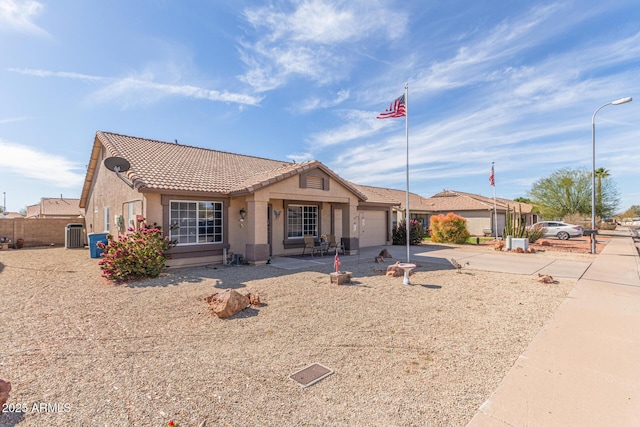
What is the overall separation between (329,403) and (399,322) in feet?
9.41

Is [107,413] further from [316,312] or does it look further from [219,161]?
[219,161]

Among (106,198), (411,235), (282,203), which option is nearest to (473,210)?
(411,235)

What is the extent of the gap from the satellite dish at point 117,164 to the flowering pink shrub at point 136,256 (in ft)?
8.72

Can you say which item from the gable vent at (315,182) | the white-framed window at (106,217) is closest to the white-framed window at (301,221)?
the gable vent at (315,182)

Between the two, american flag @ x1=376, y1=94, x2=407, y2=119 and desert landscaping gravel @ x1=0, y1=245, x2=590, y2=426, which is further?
american flag @ x1=376, y1=94, x2=407, y2=119

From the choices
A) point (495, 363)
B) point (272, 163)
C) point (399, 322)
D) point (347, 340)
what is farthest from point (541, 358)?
point (272, 163)

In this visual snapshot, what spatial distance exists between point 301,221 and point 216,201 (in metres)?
4.49

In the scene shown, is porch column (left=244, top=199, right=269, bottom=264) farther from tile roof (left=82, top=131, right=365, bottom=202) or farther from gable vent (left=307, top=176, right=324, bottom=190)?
gable vent (left=307, top=176, right=324, bottom=190)

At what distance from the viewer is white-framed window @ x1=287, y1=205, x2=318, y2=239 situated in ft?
48.8

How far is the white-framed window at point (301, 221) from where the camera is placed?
586 inches

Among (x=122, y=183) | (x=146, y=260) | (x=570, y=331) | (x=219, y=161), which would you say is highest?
(x=219, y=161)

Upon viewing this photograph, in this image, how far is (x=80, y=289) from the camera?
8.08 metres

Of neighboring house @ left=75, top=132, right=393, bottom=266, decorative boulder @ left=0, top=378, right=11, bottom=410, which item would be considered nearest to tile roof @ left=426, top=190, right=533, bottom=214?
neighboring house @ left=75, top=132, right=393, bottom=266

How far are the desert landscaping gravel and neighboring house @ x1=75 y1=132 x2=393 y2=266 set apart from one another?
3.26 meters
